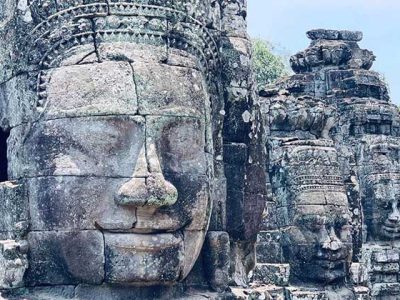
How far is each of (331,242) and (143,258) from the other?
272 inches

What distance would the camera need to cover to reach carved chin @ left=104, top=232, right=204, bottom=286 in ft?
19.2

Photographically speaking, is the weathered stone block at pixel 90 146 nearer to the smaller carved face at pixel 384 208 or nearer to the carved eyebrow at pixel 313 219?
the carved eyebrow at pixel 313 219

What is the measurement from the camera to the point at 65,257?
19.4 feet

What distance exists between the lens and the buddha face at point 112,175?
587 cm

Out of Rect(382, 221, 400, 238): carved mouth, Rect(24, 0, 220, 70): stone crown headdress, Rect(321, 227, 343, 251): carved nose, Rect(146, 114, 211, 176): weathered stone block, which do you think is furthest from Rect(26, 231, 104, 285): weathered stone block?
Rect(382, 221, 400, 238): carved mouth

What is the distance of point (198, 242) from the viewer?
20.3 ft

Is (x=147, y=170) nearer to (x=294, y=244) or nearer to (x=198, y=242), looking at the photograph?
(x=198, y=242)

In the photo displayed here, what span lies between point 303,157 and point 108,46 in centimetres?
680

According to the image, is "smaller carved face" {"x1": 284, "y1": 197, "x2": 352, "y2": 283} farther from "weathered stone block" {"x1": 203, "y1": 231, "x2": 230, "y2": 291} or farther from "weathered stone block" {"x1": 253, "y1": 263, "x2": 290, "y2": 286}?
"weathered stone block" {"x1": 203, "y1": 231, "x2": 230, "y2": 291}

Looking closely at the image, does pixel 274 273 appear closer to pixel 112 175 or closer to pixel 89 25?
pixel 112 175

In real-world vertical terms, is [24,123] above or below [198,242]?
above

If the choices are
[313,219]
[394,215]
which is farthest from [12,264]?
[394,215]

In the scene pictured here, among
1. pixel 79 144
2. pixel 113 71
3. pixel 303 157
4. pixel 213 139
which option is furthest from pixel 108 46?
pixel 303 157

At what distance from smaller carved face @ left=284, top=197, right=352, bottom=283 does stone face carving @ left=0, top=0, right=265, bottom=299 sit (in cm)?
614
